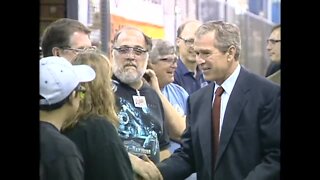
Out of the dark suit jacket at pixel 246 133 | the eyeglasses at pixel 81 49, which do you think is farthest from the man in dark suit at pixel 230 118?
the eyeglasses at pixel 81 49

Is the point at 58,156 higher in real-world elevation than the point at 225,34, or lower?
lower

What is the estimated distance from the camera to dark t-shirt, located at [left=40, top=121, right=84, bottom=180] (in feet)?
16.0

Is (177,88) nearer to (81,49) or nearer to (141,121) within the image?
(141,121)

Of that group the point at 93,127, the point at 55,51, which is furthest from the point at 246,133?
the point at 55,51

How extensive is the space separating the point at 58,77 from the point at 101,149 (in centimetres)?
47

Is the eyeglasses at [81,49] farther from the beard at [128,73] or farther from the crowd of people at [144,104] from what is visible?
the beard at [128,73]

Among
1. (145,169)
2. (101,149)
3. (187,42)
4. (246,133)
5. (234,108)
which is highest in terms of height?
(187,42)

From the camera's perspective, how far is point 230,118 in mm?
4844

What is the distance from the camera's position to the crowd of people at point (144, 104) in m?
4.85

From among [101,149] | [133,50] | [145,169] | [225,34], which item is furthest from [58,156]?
[225,34]

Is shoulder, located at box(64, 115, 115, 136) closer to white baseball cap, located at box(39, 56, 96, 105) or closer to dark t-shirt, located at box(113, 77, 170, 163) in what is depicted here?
dark t-shirt, located at box(113, 77, 170, 163)

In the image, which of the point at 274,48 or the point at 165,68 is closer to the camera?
the point at 274,48
